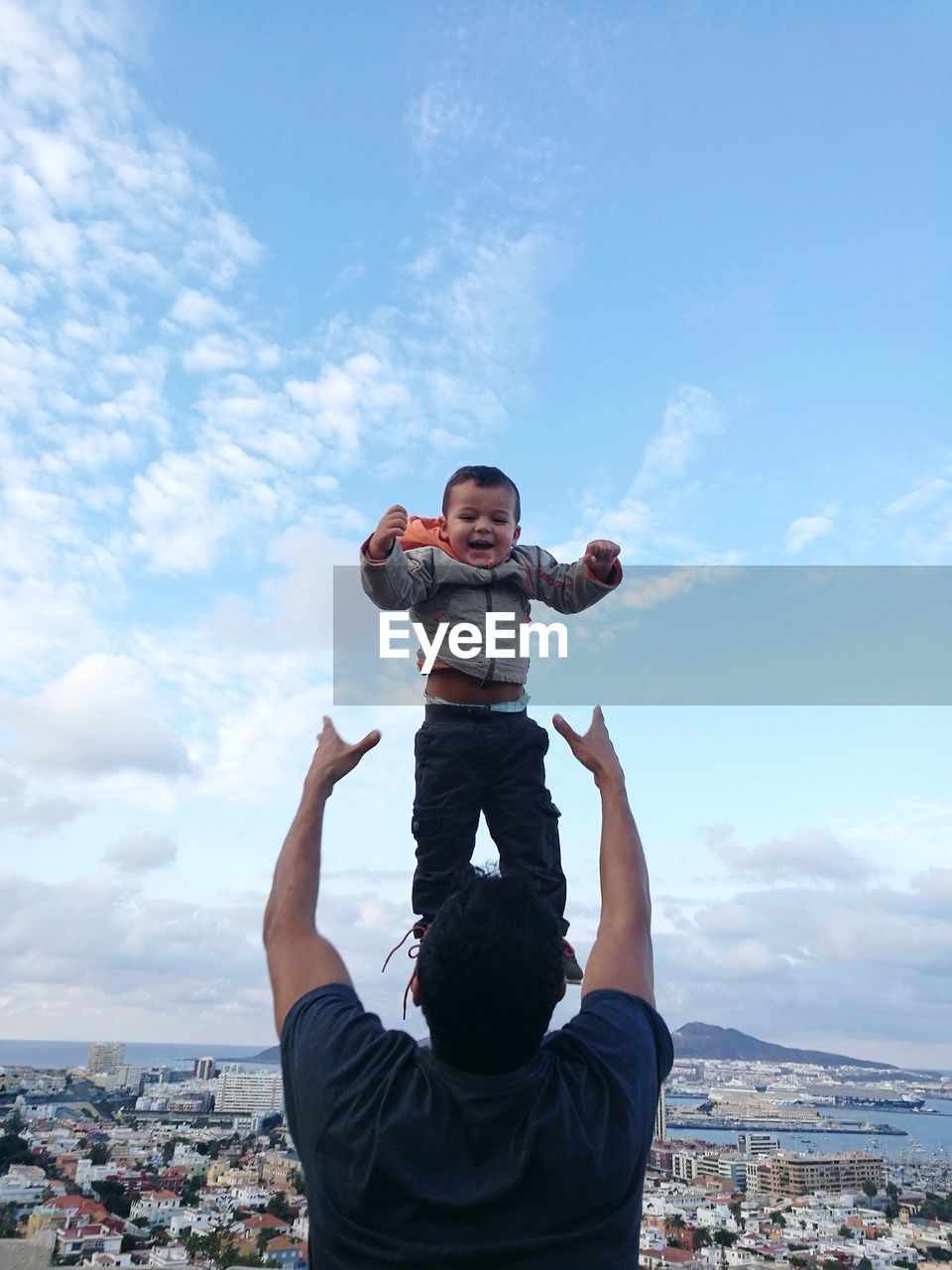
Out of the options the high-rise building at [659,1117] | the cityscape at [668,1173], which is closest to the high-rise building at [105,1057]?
the cityscape at [668,1173]

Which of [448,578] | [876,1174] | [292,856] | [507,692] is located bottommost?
[876,1174]

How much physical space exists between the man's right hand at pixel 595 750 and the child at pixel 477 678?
894 mm

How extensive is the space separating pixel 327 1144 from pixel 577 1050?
0.42m

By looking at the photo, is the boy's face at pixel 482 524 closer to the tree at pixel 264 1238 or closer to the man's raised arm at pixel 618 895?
the man's raised arm at pixel 618 895

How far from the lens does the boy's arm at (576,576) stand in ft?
11.1

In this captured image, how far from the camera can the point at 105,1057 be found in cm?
1598

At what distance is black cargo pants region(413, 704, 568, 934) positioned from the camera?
310 centimetres

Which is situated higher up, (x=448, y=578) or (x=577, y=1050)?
(x=448, y=578)

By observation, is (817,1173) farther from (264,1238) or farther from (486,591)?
(486,591)

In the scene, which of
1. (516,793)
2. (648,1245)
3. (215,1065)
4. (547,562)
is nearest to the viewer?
(516,793)

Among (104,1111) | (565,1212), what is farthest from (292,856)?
(104,1111)

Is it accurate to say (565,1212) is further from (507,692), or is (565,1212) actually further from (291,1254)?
(291,1254)

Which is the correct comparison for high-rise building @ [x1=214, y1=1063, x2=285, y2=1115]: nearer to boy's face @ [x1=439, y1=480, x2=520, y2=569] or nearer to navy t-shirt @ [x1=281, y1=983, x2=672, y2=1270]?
boy's face @ [x1=439, y1=480, x2=520, y2=569]

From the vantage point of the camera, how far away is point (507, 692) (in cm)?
336
